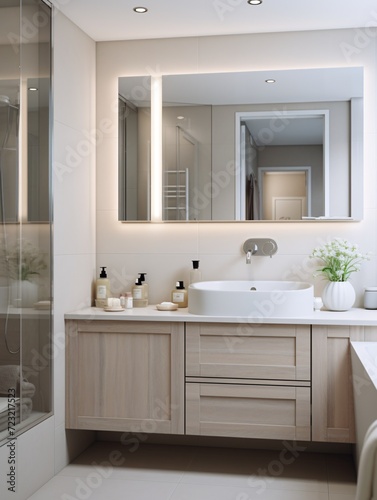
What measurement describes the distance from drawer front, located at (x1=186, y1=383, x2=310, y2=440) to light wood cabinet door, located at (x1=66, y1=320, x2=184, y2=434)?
90 mm

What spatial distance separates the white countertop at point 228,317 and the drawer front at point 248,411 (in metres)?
0.34

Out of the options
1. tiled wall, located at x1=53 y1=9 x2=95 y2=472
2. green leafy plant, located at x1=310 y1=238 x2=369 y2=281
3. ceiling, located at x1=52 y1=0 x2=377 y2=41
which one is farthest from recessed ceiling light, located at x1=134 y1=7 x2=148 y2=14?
green leafy plant, located at x1=310 y1=238 x2=369 y2=281

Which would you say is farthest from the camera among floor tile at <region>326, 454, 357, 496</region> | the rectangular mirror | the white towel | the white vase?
the rectangular mirror

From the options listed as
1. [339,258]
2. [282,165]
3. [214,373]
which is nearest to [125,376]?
[214,373]

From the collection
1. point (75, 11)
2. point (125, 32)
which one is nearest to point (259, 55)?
point (125, 32)

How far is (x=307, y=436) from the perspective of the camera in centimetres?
323

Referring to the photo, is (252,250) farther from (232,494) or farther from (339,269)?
(232,494)

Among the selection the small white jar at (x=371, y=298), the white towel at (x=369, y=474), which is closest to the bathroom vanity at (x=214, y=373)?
the small white jar at (x=371, y=298)

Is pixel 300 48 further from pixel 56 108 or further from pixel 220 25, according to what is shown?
pixel 56 108

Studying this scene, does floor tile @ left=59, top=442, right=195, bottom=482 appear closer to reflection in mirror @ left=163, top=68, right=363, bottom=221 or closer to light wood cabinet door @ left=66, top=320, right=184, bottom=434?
light wood cabinet door @ left=66, top=320, right=184, bottom=434

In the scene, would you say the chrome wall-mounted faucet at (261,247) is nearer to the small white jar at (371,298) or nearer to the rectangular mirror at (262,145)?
the rectangular mirror at (262,145)

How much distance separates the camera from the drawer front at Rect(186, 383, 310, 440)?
10.6 feet

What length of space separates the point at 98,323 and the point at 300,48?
6.39 feet

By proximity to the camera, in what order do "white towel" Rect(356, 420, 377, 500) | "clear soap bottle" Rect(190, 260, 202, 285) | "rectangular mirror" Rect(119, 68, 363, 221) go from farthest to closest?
"clear soap bottle" Rect(190, 260, 202, 285) → "rectangular mirror" Rect(119, 68, 363, 221) → "white towel" Rect(356, 420, 377, 500)
